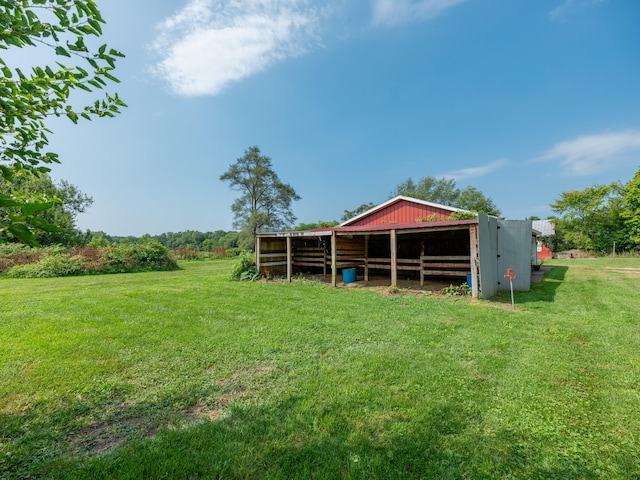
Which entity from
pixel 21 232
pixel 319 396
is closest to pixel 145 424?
pixel 319 396

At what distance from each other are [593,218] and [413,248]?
30.4 meters

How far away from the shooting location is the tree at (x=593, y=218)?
2828cm

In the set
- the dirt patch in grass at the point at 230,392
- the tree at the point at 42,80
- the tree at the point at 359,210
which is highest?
the tree at the point at 359,210

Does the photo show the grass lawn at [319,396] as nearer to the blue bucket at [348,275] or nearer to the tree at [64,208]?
the blue bucket at [348,275]

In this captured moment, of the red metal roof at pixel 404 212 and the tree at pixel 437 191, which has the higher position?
the tree at pixel 437 191

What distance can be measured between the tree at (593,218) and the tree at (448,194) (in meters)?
7.57

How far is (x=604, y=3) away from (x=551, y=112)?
8.07 meters

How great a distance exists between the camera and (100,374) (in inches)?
126

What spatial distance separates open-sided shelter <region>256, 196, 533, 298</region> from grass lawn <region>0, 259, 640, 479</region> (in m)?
2.74

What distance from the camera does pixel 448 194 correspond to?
40.2m

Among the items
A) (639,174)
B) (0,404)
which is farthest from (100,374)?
(639,174)

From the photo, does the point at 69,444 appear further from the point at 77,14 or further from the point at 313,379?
the point at 77,14

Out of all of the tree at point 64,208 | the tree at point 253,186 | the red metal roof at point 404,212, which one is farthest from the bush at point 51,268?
the tree at point 253,186

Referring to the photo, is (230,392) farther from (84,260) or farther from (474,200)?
(474,200)
